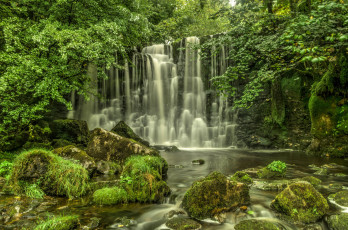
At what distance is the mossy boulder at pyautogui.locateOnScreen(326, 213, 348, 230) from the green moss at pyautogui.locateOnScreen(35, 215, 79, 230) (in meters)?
4.59

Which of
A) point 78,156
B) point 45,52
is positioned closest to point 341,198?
point 78,156

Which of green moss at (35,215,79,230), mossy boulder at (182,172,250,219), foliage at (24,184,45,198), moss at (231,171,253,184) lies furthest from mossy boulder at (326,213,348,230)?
foliage at (24,184,45,198)

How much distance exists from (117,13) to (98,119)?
31.3ft

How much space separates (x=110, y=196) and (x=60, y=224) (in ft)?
5.10

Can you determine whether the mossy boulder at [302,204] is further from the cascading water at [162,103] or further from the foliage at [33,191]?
the cascading water at [162,103]

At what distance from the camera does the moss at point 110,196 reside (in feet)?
16.5

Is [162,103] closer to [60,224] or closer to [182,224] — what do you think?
[182,224]

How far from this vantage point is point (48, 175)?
528 centimetres

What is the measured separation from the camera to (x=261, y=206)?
4.85 m

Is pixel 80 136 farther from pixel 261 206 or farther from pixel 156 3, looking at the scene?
pixel 156 3

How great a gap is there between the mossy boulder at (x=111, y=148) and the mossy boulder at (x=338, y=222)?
5.72 m

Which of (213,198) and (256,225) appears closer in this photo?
(256,225)

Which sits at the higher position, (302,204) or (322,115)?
(322,115)

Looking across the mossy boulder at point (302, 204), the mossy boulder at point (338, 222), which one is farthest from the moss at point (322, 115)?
the mossy boulder at point (338, 222)
